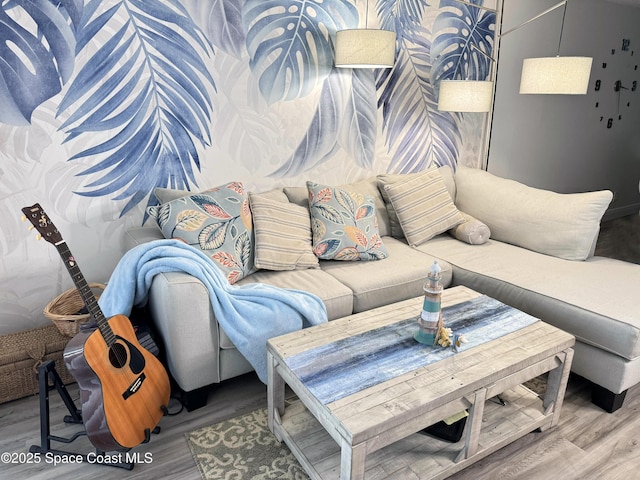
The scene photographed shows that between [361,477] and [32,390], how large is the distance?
5.28 feet

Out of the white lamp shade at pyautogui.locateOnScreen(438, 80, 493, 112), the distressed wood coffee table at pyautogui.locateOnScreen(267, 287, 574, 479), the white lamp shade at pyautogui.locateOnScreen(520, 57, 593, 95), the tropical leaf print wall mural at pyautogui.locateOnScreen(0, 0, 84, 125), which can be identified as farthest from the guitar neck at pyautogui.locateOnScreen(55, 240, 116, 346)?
the white lamp shade at pyautogui.locateOnScreen(520, 57, 593, 95)

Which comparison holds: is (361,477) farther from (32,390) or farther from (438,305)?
(32,390)

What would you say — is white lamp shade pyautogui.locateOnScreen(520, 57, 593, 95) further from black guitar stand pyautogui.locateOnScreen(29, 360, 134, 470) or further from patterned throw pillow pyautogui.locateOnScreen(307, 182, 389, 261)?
black guitar stand pyautogui.locateOnScreen(29, 360, 134, 470)

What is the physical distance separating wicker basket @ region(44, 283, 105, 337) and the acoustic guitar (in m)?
0.34

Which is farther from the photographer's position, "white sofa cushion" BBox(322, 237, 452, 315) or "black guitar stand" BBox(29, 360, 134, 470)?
"white sofa cushion" BBox(322, 237, 452, 315)

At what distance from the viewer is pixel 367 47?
8.72 feet

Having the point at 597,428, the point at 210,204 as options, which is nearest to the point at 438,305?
the point at 597,428

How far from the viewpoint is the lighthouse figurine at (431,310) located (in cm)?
173

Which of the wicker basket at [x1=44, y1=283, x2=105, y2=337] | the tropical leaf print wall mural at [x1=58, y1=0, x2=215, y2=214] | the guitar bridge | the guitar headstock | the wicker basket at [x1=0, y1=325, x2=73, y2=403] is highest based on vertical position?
the tropical leaf print wall mural at [x1=58, y1=0, x2=215, y2=214]

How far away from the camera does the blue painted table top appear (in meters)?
1.56

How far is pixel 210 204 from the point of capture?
231 centimetres

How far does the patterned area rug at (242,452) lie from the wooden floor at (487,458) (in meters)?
0.05

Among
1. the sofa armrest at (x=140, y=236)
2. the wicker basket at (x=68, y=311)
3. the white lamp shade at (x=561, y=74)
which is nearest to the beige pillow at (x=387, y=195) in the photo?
the white lamp shade at (x=561, y=74)

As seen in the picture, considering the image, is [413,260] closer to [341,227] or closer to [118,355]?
[341,227]
